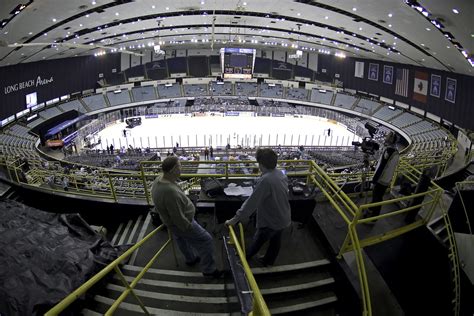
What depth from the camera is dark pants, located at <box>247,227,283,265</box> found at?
348cm

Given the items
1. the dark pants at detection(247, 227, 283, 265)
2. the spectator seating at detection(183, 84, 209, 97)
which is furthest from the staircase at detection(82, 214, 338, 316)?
the spectator seating at detection(183, 84, 209, 97)

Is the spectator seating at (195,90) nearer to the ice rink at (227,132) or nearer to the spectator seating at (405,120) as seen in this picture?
the ice rink at (227,132)

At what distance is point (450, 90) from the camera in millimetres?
21766

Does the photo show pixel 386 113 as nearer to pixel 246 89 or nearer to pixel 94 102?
pixel 246 89

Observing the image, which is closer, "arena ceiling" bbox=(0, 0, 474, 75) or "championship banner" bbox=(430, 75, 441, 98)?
"arena ceiling" bbox=(0, 0, 474, 75)

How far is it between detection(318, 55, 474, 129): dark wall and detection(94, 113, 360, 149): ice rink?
5260 mm

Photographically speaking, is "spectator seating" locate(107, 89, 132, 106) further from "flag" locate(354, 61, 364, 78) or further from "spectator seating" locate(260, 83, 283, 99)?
"flag" locate(354, 61, 364, 78)

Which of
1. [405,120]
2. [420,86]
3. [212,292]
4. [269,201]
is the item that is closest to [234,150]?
[405,120]

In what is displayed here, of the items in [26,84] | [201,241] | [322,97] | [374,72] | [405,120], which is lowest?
[201,241]

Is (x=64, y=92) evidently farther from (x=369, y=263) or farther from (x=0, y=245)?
(x=369, y=263)

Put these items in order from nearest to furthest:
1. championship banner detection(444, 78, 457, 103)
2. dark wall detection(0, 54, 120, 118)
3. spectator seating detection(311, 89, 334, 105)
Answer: championship banner detection(444, 78, 457, 103) < dark wall detection(0, 54, 120, 118) < spectator seating detection(311, 89, 334, 105)

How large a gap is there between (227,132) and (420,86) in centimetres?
1659

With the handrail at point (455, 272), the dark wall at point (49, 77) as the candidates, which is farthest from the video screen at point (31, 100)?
the handrail at point (455, 272)

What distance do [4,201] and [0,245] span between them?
1942mm
